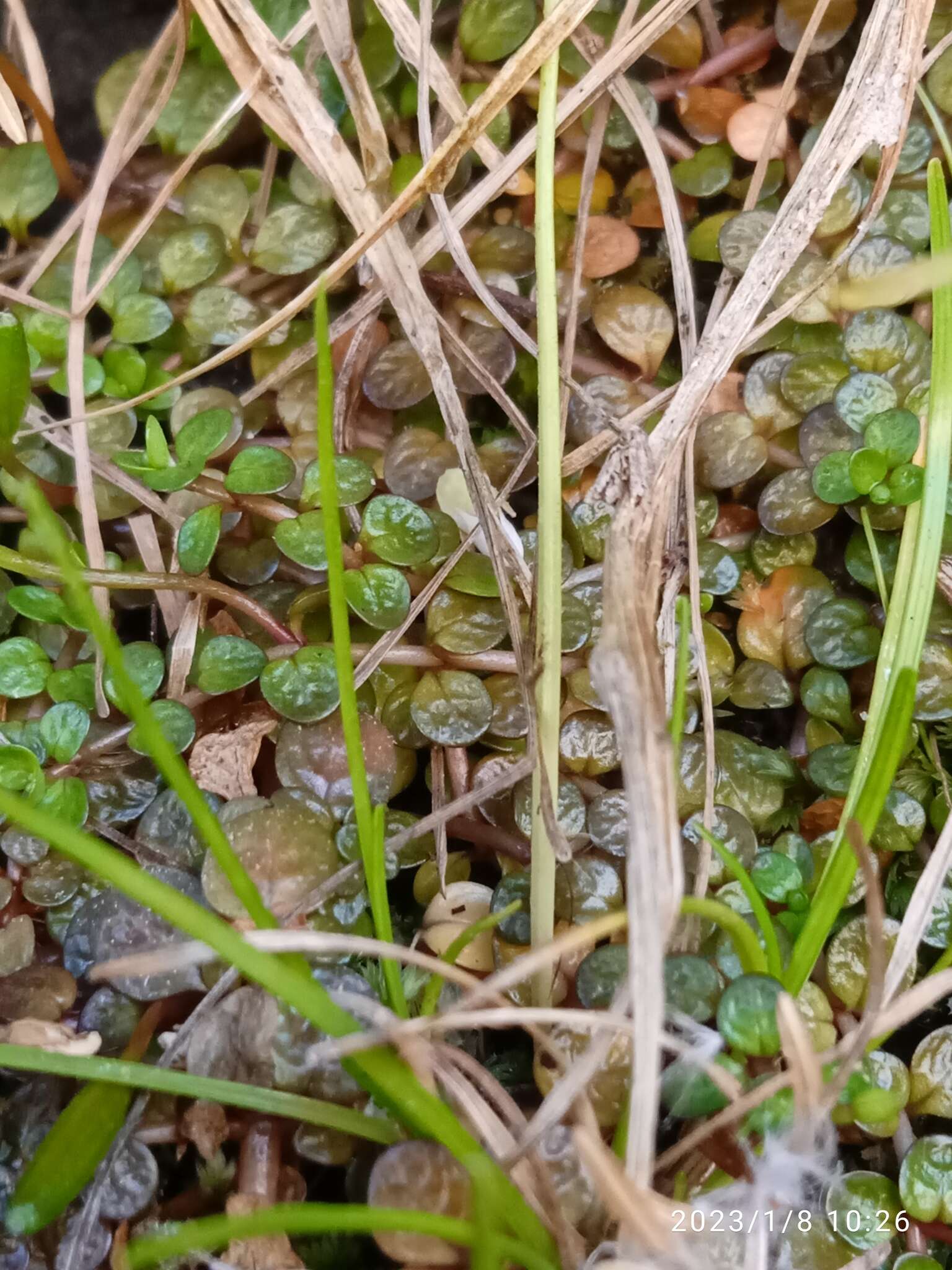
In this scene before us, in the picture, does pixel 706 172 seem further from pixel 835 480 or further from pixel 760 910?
pixel 760 910

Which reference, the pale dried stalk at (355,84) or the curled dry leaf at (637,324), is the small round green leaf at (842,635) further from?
the pale dried stalk at (355,84)

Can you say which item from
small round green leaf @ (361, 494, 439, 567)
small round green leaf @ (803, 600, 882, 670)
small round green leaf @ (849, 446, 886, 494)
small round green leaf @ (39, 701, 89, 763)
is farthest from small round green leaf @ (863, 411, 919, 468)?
small round green leaf @ (39, 701, 89, 763)

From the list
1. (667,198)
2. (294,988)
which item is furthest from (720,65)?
(294,988)

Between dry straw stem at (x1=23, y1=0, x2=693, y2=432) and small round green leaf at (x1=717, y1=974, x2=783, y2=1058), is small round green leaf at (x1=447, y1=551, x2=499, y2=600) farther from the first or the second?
A: small round green leaf at (x1=717, y1=974, x2=783, y2=1058)

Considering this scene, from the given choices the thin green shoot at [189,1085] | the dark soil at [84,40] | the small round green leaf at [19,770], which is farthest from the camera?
the dark soil at [84,40]

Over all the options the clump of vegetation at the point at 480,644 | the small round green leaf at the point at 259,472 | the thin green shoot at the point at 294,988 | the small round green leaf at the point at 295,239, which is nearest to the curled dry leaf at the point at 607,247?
the clump of vegetation at the point at 480,644

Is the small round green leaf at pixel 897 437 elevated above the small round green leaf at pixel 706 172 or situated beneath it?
situated beneath
